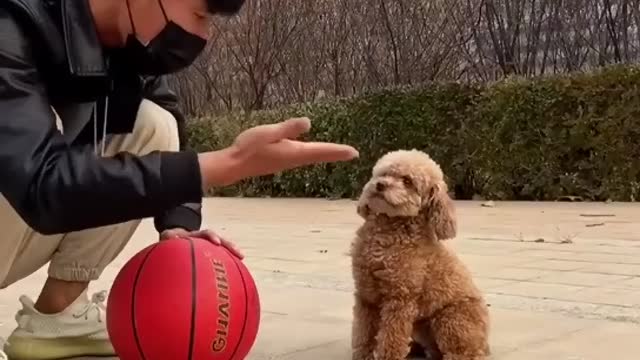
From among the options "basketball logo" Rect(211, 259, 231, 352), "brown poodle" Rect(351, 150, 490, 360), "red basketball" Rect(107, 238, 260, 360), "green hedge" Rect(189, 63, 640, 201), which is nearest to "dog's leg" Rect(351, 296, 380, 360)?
"brown poodle" Rect(351, 150, 490, 360)

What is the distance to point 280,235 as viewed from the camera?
24.3 feet

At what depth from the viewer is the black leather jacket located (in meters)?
2.06

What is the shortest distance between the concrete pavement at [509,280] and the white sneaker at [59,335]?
0.52 m

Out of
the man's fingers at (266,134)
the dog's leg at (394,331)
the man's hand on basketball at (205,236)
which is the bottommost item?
the dog's leg at (394,331)

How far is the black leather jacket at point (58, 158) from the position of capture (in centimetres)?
206

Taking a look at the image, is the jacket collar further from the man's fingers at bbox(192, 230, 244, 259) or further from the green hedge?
the green hedge

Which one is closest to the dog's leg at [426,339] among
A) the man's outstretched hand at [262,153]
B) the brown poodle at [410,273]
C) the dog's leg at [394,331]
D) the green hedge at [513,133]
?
the brown poodle at [410,273]

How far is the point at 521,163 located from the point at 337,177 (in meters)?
2.58

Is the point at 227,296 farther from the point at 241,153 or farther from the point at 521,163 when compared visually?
the point at 521,163

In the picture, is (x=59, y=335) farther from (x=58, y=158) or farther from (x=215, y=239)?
(x=58, y=158)

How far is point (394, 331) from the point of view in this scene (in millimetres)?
2965

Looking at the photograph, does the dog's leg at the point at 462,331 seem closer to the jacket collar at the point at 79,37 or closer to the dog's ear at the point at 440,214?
the dog's ear at the point at 440,214

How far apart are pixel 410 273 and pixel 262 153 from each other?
928 millimetres

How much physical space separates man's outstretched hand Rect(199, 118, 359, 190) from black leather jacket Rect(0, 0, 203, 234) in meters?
0.05
